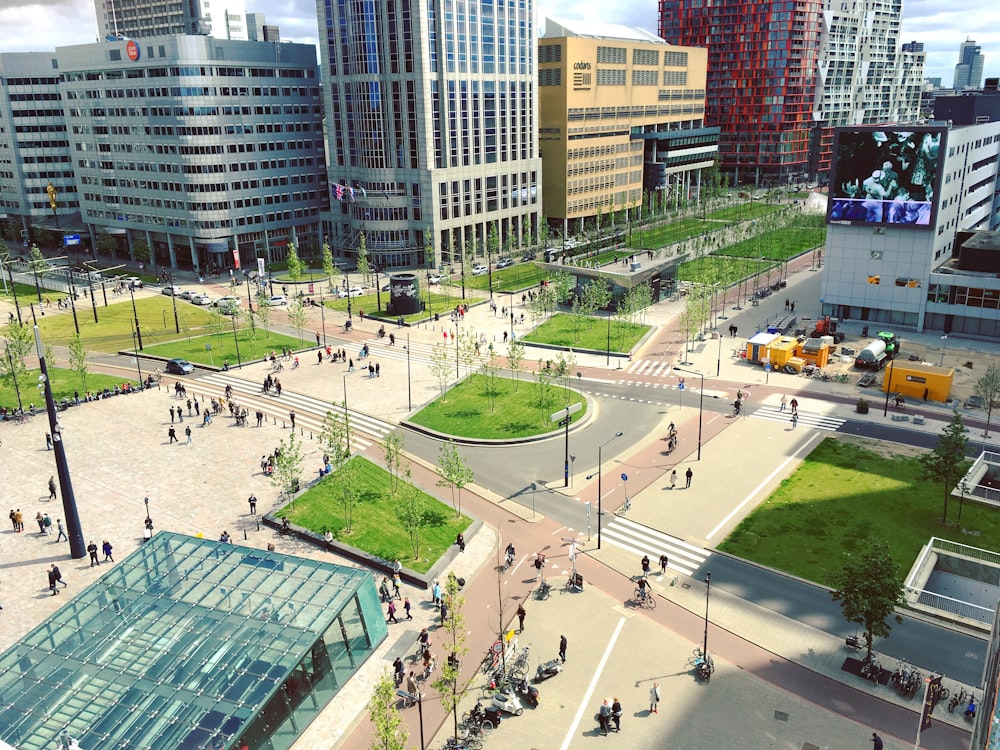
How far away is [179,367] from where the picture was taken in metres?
77.0

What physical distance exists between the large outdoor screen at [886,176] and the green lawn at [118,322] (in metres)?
77.1

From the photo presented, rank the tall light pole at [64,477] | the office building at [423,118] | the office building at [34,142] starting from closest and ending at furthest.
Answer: the tall light pole at [64,477], the office building at [423,118], the office building at [34,142]

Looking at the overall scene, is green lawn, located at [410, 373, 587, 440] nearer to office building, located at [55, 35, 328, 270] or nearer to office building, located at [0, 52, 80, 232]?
office building, located at [55, 35, 328, 270]

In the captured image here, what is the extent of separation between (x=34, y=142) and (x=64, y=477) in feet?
422

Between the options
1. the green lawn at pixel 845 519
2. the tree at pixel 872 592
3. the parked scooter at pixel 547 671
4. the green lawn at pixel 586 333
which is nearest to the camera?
the tree at pixel 872 592

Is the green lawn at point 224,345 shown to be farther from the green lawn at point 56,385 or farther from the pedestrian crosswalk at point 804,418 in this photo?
the pedestrian crosswalk at point 804,418

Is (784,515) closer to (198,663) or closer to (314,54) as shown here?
(198,663)

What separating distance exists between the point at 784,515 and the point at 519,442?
67.0ft

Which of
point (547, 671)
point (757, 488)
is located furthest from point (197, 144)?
point (547, 671)

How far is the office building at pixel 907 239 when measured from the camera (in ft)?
265

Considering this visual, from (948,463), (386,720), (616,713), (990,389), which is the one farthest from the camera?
(990,389)

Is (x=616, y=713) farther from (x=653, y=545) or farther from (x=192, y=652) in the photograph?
(x=192, y=652)

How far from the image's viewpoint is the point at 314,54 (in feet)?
443

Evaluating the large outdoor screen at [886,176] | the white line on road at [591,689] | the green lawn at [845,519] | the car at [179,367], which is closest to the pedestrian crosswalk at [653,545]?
the green lawn at [845,519]
